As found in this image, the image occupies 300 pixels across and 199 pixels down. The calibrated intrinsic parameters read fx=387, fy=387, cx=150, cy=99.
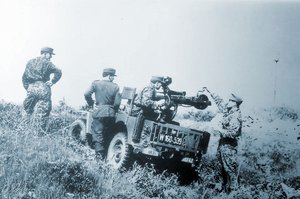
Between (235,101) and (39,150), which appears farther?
(235,101)

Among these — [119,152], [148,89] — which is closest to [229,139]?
[148,89]

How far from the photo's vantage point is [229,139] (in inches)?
285

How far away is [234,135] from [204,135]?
2.44ft

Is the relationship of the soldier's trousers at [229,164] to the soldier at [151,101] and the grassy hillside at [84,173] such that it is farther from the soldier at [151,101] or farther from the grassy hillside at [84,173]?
the soldier at [151,101]

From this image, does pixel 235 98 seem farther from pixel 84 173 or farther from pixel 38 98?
pixel 38 98

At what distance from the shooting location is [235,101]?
727cm

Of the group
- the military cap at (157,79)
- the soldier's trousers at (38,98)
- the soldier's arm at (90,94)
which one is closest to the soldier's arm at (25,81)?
the soldier's trousers at (38,98)

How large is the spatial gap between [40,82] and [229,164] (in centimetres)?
430

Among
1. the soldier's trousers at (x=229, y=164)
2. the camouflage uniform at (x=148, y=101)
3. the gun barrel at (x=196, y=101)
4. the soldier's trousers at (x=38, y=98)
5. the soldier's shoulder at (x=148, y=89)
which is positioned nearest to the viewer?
the soldier's trousers at (x=229, y=164)

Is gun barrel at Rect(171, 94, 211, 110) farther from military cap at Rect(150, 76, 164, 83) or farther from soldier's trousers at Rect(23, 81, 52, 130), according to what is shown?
soldier's trousers at Rect(23, 81, 52, 130)

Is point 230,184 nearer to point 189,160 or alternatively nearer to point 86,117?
point 189,160

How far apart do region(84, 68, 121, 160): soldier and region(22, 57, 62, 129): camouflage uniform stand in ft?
3.04

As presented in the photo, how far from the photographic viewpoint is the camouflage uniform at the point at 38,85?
823 centimetres

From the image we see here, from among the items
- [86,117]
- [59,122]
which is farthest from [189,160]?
[59,122]
